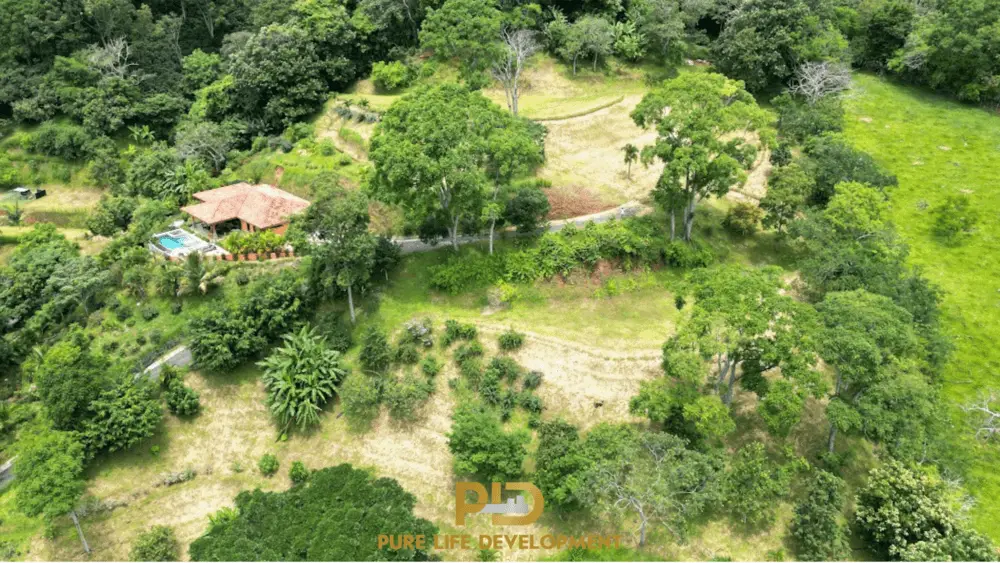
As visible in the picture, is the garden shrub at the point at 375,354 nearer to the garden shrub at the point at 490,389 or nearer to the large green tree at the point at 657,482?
the garden shrub at the point at 490,389

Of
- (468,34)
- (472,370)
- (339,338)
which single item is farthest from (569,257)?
(468,34)

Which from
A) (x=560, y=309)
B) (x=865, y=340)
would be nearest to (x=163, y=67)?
(x=560, y=309)

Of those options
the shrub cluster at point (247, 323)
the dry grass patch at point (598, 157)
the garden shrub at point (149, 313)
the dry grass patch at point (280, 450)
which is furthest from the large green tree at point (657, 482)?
the garden shrub at point (149, 313)

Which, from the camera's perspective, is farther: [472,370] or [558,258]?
[558,258]

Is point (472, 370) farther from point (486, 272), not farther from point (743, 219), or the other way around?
point (743, 219)

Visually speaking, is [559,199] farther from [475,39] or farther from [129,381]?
[129,381]

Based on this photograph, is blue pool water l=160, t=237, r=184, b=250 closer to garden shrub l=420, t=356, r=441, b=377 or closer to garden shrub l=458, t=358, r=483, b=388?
garden shrub l=420, t=356, r=441, b=377
